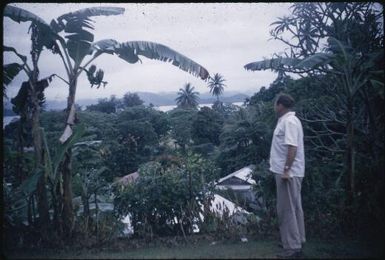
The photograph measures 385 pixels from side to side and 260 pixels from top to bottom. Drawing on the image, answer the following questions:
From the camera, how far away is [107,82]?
6133mm

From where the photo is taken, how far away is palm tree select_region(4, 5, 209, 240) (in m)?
5.32

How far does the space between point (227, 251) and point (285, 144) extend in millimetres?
1716

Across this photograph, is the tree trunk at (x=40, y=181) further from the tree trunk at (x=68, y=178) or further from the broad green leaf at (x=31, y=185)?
the tree trunk at (x=68, y=178)

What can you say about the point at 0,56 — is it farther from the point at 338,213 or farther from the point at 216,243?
the point at 338,213

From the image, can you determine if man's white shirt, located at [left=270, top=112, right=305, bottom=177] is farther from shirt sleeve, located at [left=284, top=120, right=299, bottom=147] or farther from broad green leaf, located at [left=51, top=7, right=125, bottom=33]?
broad green leaf, located at [left=51, top=7, right=125, bottom=33]

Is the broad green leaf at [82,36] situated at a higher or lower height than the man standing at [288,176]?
higher

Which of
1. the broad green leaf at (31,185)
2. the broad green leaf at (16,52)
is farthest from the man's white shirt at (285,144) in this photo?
the broad green leaf at (16,52)

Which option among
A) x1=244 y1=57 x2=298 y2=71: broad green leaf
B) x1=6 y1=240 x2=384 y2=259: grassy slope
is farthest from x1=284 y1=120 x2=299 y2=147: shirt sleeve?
x1=244 y1=57 x2=298 y2=71: broad green leaf

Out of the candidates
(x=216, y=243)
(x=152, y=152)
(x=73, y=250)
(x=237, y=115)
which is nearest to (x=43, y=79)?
(x=73, y=250)

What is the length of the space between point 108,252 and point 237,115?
1839 centimetres

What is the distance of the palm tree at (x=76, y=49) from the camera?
532 cm

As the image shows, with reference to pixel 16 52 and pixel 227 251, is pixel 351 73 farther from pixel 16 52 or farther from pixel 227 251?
pixel 16 52

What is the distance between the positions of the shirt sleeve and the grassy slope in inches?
58.7

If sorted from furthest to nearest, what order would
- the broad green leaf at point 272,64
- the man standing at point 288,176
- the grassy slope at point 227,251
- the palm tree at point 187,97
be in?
1. the palm tree at point 187,97
2. the broad green leaf at point 272,64
3. the grassy slope at point 227,251
4. the man standing at point 288,176
